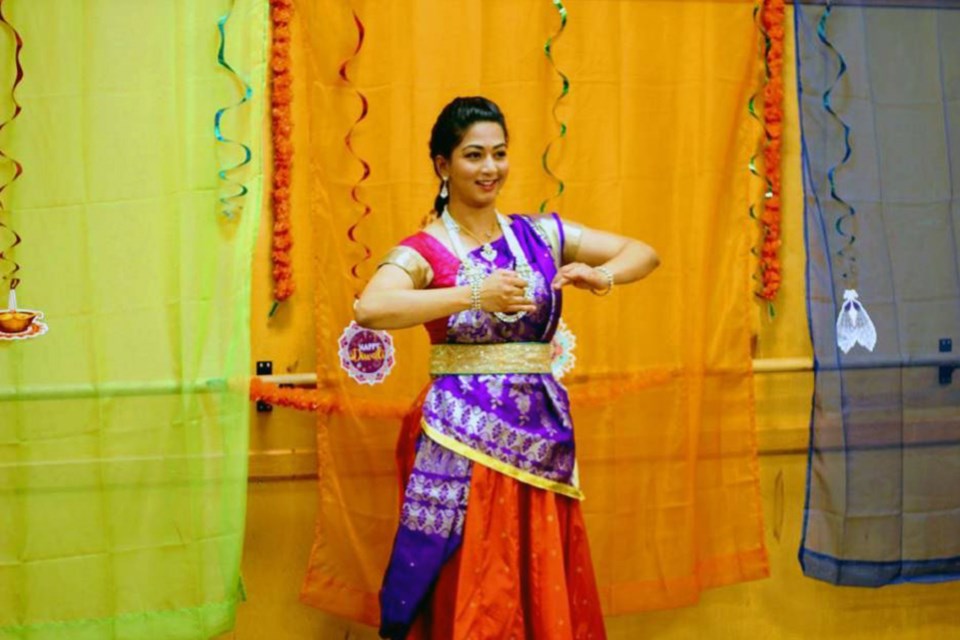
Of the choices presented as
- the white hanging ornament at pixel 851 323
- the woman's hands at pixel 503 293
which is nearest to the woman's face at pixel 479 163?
the woman's hands at pixel 503 293

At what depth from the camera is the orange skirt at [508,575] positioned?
2334 millimetres

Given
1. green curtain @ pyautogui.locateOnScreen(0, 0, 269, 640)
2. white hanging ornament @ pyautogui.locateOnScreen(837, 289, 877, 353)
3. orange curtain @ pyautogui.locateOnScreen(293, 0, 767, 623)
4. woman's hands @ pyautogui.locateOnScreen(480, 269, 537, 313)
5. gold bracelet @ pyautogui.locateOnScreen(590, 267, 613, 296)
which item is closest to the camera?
woman's hands @ pyautogui.locateOnScreen(480, 269, 537, 313)

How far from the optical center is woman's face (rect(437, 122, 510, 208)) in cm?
239

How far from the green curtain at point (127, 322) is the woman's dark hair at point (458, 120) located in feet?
1.36

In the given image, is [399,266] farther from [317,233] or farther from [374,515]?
[374,515]

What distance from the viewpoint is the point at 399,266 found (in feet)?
7.73

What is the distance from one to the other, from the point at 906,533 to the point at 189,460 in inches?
62.6

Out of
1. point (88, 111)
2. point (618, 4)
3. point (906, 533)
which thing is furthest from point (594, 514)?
point (88, 111)

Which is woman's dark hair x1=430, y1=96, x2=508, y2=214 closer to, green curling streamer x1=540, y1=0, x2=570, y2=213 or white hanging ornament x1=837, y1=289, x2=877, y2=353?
green curling streamer x1=540, y1=0, x2=570, y2=213

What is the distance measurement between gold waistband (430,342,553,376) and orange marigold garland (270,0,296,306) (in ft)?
2.10

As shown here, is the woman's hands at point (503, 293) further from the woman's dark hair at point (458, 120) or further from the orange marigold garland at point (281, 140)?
the orange marigold garland at point (281, 140)

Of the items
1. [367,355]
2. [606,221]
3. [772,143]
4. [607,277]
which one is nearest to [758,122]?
[772,143]

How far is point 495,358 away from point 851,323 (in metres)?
0.98

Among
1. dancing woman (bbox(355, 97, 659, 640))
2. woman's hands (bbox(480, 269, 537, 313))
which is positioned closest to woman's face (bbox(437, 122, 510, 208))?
dancing woman (bbox(355, 97, 659, 640))
